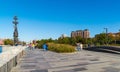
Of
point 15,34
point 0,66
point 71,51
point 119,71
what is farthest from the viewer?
point 15,34

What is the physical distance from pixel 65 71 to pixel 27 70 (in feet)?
6.52

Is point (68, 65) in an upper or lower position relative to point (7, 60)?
lower

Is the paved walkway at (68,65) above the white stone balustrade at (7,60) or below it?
below

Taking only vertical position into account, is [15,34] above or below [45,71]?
above

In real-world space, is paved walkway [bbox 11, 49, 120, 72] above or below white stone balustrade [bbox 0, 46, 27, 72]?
below

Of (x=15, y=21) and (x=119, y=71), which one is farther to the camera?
(x=15, y=21)

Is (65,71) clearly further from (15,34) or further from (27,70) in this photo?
(15,34)

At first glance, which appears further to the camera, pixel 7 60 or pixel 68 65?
pixel 68 65

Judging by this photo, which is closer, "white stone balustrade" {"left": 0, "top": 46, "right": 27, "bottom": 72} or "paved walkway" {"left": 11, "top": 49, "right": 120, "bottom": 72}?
"white stone balustrade" {"left": 0, "top": 46, "right": 27, "bottom": 72}

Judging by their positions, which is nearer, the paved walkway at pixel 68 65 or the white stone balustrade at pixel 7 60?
the white stone balustrade at pixel 7 60

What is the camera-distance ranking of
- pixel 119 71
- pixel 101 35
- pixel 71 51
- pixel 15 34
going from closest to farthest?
pixel 119 71, pixel 71 51, pixel 15 34, pixel 101 35

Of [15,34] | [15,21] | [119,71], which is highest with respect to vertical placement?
[15,21]

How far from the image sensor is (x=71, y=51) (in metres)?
27.1

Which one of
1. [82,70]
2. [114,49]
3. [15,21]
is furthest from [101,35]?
[82,70]
